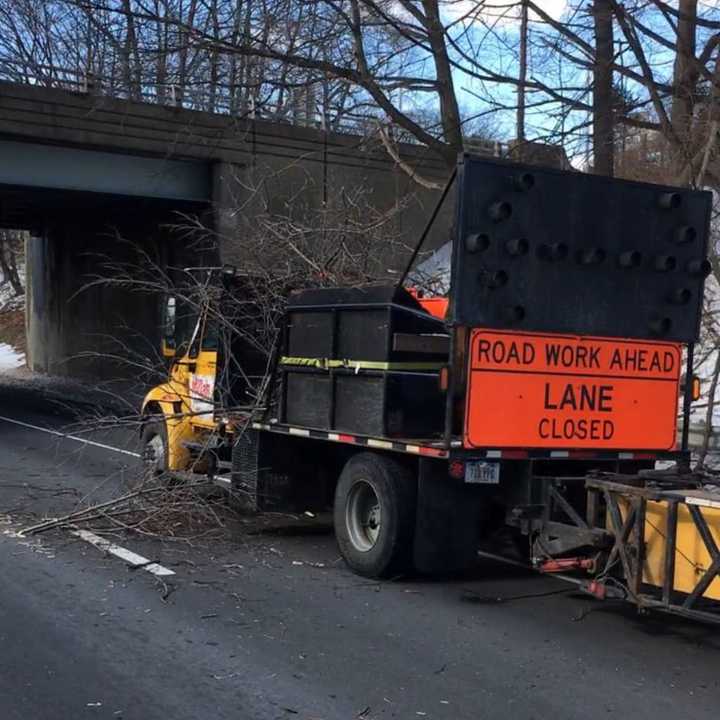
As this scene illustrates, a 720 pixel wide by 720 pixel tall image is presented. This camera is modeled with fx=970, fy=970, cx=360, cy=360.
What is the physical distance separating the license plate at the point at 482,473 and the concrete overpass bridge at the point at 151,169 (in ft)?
37.2

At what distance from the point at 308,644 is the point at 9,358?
40032mm

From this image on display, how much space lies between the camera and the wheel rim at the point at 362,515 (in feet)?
25.3

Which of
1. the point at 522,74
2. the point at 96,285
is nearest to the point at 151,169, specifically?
the point at 96,285

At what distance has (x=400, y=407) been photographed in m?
7.51

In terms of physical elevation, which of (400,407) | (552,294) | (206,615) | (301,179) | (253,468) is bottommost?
(206,615)

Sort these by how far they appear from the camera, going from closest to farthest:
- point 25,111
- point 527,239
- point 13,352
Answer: point 527,239 < point 25,111 < point 13,352

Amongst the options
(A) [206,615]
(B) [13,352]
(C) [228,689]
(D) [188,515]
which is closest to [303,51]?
(D) [188,515]

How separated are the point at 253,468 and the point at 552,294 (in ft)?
10.8

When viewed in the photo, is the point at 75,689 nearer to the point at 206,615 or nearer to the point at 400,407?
the point at 206,615

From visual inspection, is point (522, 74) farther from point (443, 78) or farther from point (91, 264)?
point (91, 264)

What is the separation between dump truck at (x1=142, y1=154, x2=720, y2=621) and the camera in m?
6.87

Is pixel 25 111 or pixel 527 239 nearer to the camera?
pixel 527 239

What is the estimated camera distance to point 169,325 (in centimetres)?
1102

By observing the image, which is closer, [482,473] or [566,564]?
[566,564]
